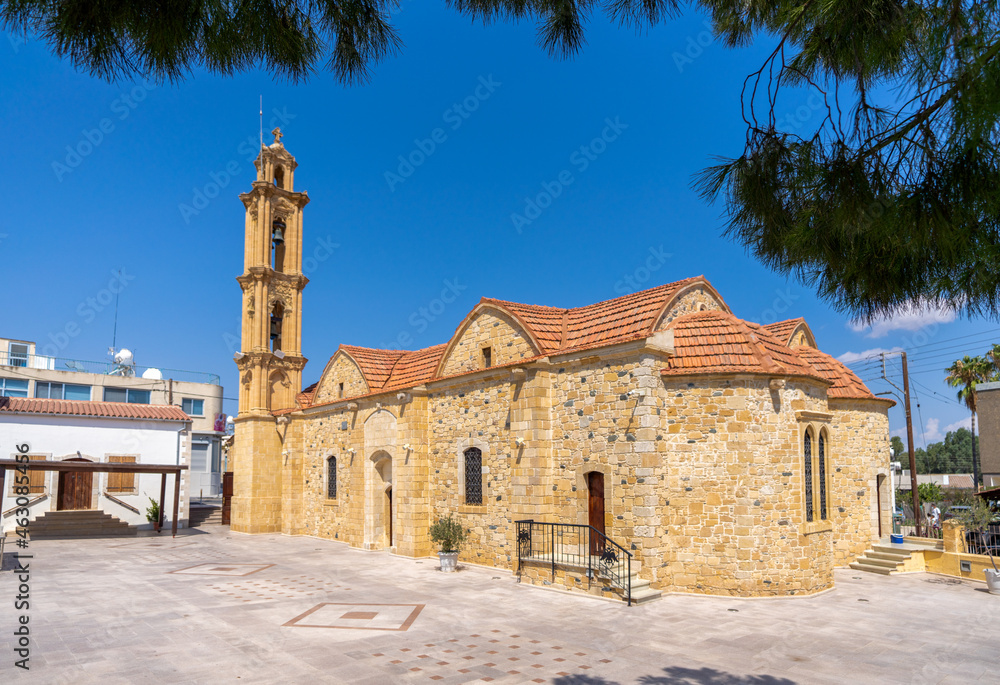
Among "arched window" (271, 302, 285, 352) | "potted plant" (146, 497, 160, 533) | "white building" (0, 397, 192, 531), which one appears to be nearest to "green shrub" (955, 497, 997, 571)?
"arched window" (271, 302, 285, 352)

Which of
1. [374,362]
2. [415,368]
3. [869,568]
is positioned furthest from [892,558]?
[374,362]

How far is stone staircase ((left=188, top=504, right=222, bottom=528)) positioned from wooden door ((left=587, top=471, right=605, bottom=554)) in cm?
2083

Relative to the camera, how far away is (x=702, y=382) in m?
12.4

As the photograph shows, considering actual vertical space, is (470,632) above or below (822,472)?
below

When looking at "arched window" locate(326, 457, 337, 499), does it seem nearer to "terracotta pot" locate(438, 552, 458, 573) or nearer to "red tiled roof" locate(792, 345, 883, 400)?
"terracotta pot" locate(438, 552, 458, 573)

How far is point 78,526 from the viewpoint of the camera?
922 inches

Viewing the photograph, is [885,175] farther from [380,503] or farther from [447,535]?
[380,503]

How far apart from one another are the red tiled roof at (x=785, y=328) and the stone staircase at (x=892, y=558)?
18.4 ft

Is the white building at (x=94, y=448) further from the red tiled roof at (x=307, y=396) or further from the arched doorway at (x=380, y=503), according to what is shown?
the arched doorway at (x=380, y=503)

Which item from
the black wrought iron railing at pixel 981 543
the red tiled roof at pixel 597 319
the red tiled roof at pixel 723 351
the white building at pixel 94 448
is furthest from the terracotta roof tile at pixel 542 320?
the white building at pixel 94 448

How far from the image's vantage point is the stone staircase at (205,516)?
27766mm

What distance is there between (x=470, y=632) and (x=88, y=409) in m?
22.1

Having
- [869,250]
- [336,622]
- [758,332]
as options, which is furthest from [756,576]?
[869,250]

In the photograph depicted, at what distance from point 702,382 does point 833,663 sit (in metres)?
5.49
